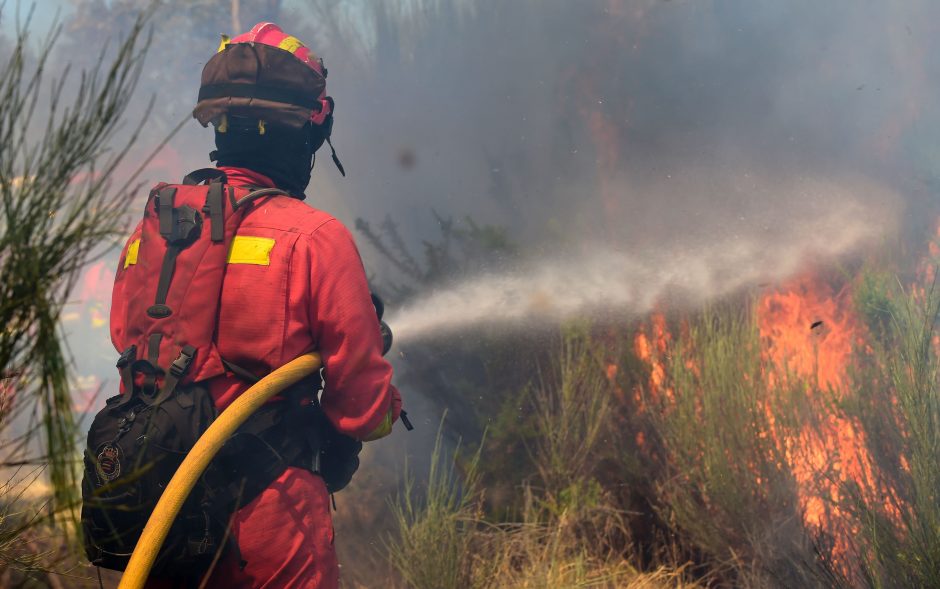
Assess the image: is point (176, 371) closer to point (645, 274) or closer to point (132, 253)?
point (132, 253)

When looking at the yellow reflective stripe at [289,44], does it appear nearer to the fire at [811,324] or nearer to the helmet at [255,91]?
the helmet at [255,91]

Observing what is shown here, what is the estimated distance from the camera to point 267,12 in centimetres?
1140

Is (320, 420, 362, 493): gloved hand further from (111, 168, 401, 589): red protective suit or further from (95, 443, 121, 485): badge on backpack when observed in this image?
(95, 443, 121, 485): badge on backpack

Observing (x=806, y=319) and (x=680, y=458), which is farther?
(x=806, y=319)

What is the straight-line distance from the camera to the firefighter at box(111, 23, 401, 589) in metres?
2.56

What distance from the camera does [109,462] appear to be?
7.63 ft

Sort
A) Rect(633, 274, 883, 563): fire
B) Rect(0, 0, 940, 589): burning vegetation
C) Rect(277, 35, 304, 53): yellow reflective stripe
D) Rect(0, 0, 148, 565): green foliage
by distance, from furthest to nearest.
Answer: Rect(633, 274, 883, 563): fire → Rect(0, 0, 940, 589): burning vegetation → Rect(277, 35, 304, 53): yellow reflective stripe → Rect(0, 0, 148, 565): green foliage

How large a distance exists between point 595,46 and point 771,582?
5.33 m

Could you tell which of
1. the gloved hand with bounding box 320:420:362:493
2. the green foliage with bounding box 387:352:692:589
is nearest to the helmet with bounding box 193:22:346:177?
the gloved hand with bounding box 320:420:362:493

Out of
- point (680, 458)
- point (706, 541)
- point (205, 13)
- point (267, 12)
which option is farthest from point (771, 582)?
point (205, 13)

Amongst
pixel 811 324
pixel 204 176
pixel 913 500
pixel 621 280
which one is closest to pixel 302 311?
pixel 204 176

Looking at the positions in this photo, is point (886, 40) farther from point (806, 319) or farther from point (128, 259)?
point (128, 259)

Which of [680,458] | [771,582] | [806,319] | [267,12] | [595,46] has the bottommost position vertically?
[771,582]

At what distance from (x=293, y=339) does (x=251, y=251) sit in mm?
341
